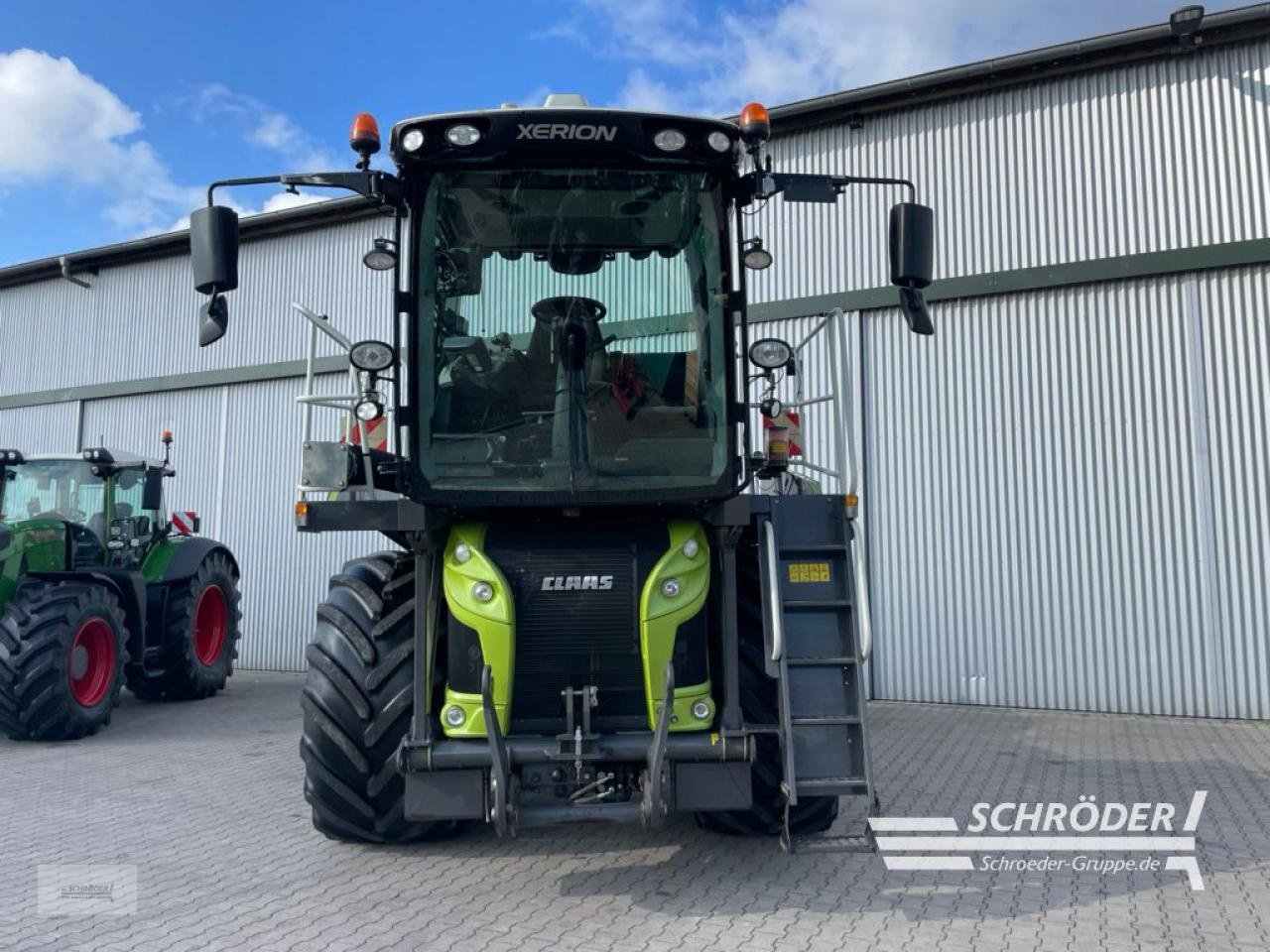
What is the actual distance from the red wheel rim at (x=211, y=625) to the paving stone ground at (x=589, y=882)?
4025mm

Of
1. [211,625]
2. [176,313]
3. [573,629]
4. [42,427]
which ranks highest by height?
[176,313]

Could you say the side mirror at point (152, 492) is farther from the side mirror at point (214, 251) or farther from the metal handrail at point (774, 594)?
the metal handrail at point (774, 594)

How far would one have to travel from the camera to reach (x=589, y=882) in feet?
14.5

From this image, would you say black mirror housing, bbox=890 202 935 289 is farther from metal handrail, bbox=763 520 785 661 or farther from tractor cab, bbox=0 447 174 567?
tractor cab, bbox=0 447 174 567

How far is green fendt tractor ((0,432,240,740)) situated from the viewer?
24.6 feet

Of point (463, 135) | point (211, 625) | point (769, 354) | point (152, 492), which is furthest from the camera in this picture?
point (211, 625)

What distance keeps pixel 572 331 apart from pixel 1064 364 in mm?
6767

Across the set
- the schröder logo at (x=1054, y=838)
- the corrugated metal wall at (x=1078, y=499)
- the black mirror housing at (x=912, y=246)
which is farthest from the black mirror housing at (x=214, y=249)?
the corrugated metal wall at (x=1078, y=499)

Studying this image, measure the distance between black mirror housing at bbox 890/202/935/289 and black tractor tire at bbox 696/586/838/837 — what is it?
1.60 m

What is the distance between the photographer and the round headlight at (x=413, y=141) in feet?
13.7

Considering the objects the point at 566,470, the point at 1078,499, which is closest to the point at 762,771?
the point at 566,470

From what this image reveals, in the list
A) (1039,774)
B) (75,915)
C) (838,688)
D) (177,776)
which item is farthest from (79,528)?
(1039,774)

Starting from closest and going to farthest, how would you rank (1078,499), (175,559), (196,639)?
(1078,499) → (175,559) → (196,639)

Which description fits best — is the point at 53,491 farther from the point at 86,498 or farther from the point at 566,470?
the point at 566,470
